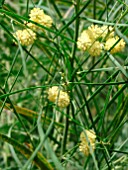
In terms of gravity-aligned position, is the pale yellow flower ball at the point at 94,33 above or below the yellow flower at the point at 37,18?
below

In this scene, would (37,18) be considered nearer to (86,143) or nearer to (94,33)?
(94,33)

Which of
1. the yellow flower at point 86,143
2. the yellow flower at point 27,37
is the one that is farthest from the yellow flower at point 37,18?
the yellow flower at point 86,143

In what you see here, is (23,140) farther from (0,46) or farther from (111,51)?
(0,46)

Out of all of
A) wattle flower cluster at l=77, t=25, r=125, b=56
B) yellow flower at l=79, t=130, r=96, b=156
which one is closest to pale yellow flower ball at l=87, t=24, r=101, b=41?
wattle flower cluster at l=77, t=25, r=125, b=56

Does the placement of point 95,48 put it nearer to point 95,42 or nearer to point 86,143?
point 95,42

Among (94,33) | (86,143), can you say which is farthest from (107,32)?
(86,143)

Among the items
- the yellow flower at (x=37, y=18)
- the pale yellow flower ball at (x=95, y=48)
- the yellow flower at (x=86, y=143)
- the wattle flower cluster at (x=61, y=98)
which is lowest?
the yellow flower at (x=86, y=143)

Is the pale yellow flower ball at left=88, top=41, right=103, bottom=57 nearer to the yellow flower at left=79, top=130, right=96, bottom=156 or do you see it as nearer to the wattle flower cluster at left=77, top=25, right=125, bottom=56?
the wattle flower cluster at left=77, top=25, right=125, bottom=56

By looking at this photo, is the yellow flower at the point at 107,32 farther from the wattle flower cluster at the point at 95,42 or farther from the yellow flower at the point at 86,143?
the yellow flower at the point at 86,143

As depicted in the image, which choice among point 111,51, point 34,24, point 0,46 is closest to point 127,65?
point 111,51

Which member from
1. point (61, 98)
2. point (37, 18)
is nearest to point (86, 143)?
point (61, 98)

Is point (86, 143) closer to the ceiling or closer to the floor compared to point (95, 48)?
closer to the floor
